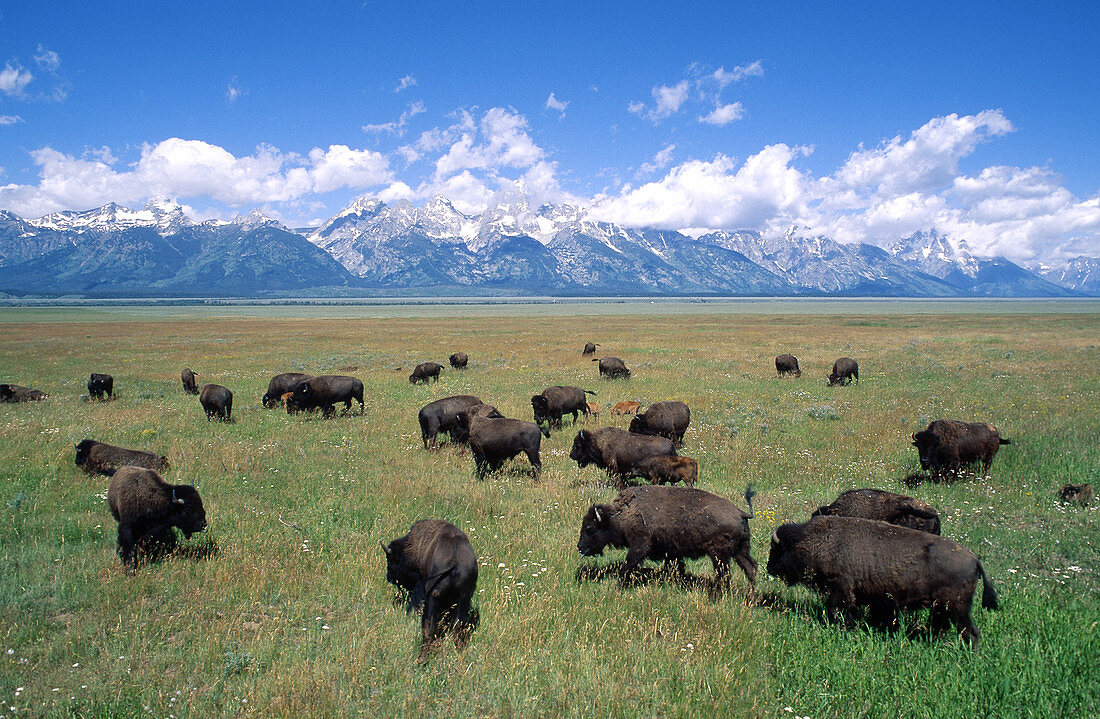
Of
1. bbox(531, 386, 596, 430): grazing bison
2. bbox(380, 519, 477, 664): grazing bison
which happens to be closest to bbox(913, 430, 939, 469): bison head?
bbox(531, 386, 596, 430): grazing bison

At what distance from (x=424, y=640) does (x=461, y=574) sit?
0.75m

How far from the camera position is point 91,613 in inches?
245

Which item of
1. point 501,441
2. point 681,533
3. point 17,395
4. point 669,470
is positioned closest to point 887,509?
point 681,533

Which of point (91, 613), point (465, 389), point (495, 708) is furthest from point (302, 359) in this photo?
point (495, 708)

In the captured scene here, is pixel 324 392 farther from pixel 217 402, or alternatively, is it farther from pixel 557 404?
pixel 557 404

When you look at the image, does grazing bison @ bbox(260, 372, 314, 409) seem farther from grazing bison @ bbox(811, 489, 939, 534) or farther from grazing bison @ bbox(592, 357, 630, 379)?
grazing bison @ bbox(811, 489, 939, 534)

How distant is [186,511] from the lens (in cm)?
802

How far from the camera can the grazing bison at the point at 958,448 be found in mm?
11984

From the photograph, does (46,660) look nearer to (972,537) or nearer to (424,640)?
(424,640)

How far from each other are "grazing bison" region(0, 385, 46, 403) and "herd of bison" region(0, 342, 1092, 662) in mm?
15257

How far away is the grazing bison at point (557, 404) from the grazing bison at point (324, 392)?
700cm

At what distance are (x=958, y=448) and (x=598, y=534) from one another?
9.28 meters

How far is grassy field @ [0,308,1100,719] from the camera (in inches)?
197

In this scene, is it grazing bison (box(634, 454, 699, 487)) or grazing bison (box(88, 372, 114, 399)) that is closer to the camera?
grazing bison (box(634, 454, 699, 487))
